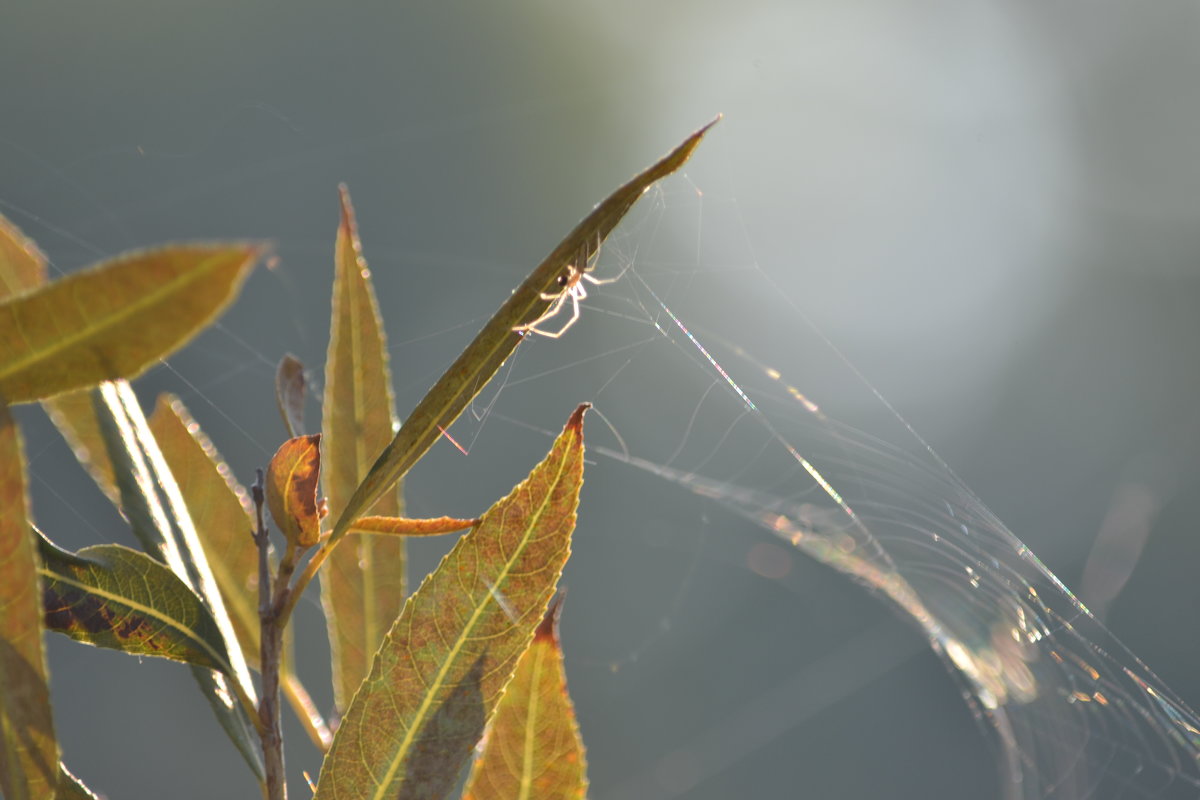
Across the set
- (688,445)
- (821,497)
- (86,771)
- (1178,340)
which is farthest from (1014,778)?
(1178,340)

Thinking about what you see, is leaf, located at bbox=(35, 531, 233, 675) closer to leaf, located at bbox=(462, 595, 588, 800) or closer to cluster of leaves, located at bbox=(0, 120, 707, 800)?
cluster of leaves, located at bbox=(0, 120, 707, 800)

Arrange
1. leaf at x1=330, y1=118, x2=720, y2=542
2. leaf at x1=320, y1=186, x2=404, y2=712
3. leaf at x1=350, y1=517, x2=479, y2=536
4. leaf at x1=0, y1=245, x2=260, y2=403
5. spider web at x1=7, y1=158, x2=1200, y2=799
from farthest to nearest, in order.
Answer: spider web at x1=7, y1=158, x2=1200, y2=799, leaf at x1=320, y1=186, x2=404, y2=712, leaf at x1=350, y1=517, x2=479, y2=536, leaf at x1=330, y1=118, x2=720, y2=542, leaf at x1=0, y1=245, x2=260, y2=403

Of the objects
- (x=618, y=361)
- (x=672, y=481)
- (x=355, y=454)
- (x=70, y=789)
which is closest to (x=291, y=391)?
(x=355, y=454)

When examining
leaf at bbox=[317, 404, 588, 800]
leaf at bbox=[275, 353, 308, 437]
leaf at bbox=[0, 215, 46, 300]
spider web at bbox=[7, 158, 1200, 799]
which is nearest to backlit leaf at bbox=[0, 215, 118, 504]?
leaf at bbox=[0, 215, 46, 300]

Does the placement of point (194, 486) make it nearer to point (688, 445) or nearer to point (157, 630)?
point (157, 630)

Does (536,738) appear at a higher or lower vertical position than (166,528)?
higher

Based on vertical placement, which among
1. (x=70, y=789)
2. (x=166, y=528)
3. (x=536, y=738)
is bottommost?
(x=70, y=789)

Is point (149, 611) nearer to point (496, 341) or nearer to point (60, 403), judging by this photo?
point (60, 403)

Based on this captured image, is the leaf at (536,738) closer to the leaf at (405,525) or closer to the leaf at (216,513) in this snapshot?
the leaf at (405,525)
